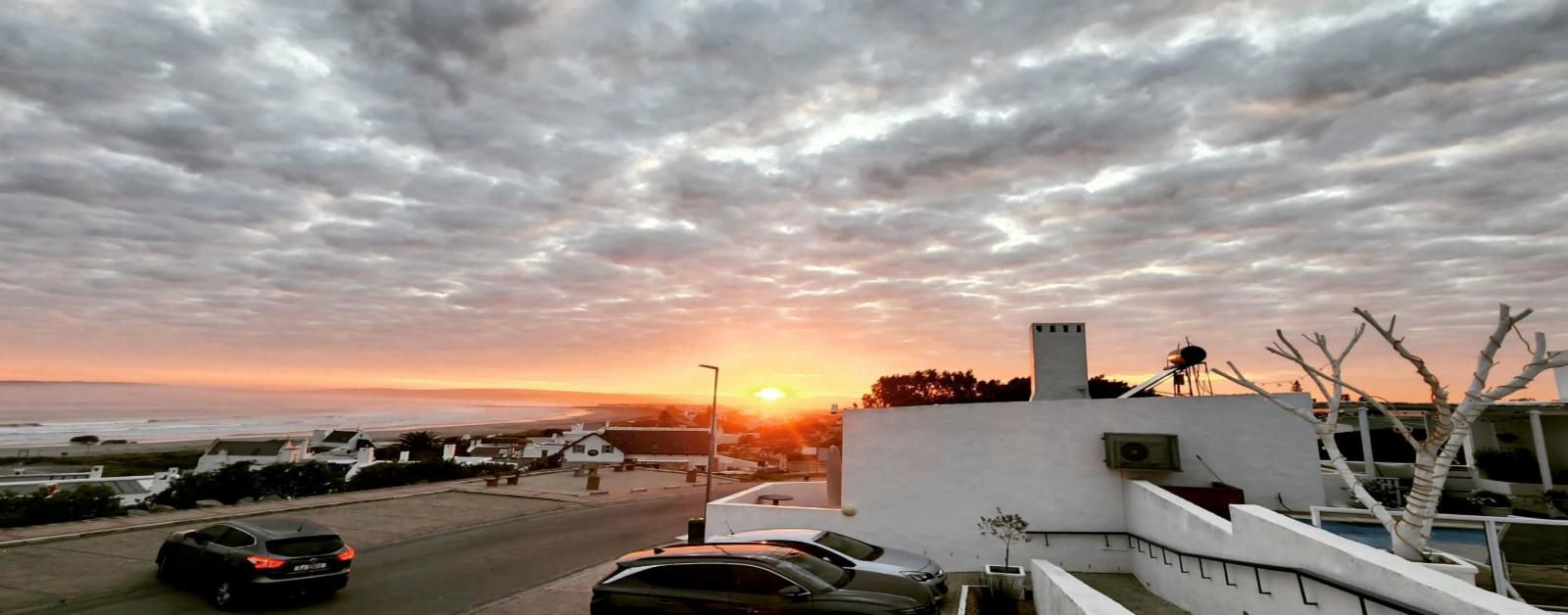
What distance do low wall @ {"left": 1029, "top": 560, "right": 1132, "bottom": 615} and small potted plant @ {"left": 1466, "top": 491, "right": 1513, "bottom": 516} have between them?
441 inches

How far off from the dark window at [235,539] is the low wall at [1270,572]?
1600 cm

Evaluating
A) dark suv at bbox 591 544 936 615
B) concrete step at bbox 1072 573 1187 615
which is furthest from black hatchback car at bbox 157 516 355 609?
concrete step at bbox 1072 573 1187 615

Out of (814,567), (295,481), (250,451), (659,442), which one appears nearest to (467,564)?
(814,567)

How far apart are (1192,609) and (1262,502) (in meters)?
5.02

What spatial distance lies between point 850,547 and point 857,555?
0.46m

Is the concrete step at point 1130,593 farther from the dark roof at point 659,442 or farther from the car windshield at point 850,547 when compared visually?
the dark roof at point 659,442

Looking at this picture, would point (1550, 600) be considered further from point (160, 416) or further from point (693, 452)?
point (160, 416)

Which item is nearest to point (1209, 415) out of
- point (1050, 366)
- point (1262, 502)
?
point (1262, 502)

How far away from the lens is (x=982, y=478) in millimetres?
14742

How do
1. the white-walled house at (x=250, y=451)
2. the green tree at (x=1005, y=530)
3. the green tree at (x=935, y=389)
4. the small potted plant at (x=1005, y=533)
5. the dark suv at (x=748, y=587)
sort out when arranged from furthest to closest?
the white-walled house at (x=250, y=451) < the green tree at (x=935, y=389) < the green tree at (x=1005, y=530) < the small potted plant at (x=1005, y=533) < the dark suv at (x=748, y=587)

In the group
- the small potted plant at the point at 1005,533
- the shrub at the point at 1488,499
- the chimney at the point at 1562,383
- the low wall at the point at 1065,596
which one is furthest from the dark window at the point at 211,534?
the chimney at the point at 1562,383

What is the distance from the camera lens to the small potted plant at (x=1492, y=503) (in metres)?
13.7

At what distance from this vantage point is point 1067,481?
46.4ft

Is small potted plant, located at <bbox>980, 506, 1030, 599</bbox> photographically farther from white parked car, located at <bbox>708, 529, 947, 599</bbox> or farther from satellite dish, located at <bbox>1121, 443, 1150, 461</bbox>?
satellite dish, located at <bbox>1121, 443, 1150, 461</bbox>
